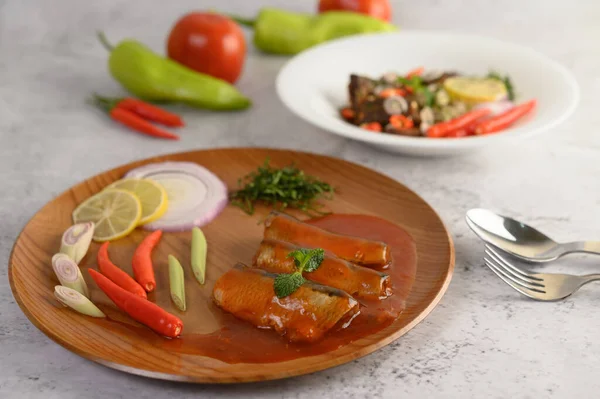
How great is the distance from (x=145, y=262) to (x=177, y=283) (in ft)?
0.51

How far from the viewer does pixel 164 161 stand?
276 cm

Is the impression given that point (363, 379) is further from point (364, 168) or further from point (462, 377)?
point (364, 168)

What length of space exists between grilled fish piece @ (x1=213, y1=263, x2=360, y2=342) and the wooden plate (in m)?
0.08

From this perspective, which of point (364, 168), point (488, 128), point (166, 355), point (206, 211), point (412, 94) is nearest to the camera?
point (166, 355)

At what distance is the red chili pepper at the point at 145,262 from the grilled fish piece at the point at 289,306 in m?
0.25

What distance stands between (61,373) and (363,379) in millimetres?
743

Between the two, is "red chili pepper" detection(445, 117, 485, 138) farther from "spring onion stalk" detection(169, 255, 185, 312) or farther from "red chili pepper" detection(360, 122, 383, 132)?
"spring onion stalk" detection(169, 255, 185, 312)

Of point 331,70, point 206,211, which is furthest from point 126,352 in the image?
point 331,70

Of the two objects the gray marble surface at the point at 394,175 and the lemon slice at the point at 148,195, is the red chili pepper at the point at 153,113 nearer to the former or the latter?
the gray marble surface at the point at 394,175

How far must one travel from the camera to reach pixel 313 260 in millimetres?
2008

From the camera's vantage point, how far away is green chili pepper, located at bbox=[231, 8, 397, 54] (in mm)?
3965

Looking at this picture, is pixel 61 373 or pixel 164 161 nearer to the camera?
pixel 61 373

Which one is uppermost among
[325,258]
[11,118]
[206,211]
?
[325,258]

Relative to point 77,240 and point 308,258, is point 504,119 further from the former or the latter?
point 77,240
